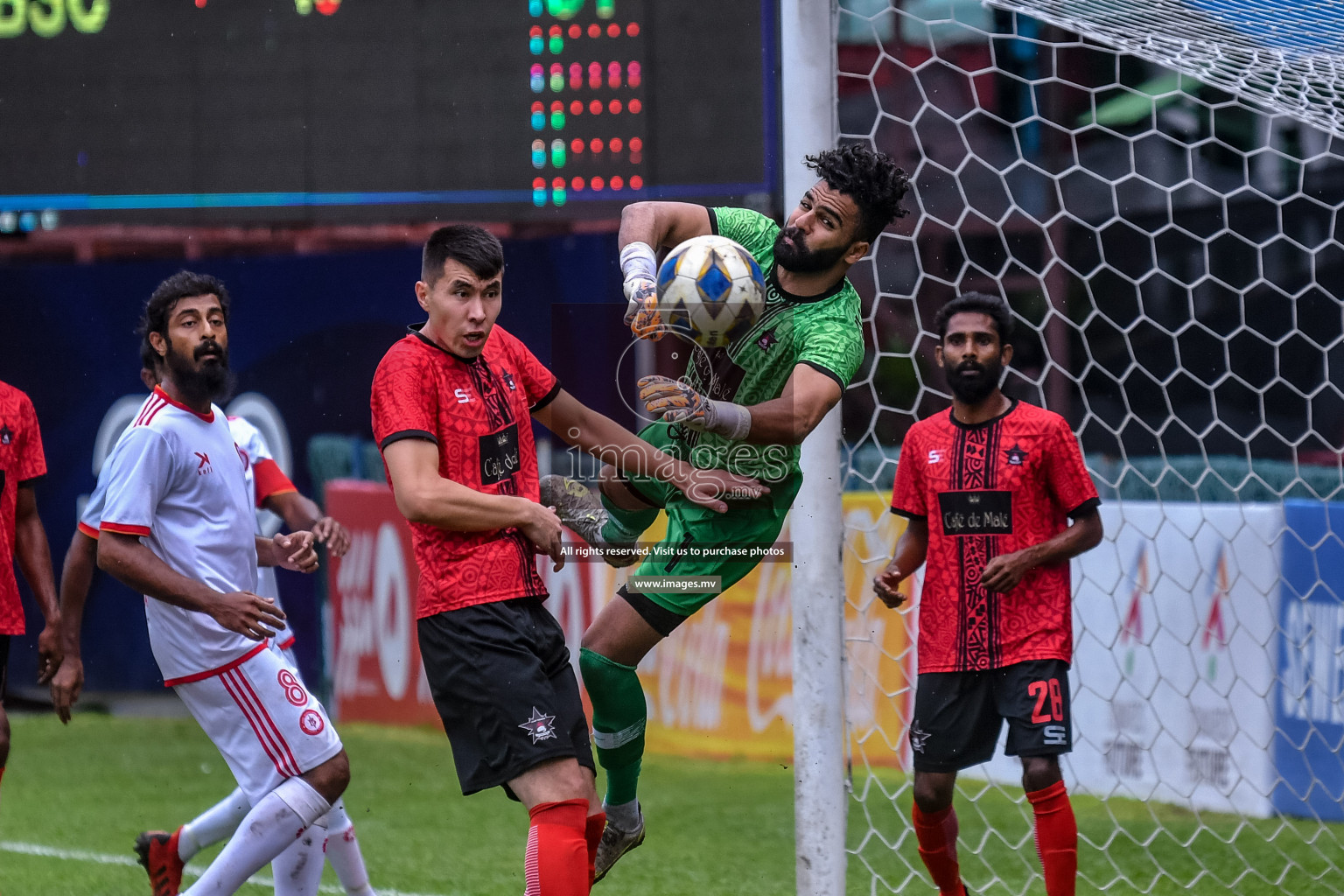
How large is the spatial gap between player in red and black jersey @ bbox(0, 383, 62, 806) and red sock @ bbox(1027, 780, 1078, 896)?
298 cm

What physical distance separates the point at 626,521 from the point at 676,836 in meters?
2.61

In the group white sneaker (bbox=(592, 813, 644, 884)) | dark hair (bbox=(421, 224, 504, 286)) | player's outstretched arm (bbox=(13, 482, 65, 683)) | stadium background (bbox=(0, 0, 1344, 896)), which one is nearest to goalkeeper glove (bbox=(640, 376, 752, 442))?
dark hair (bbox=(421, 224, 504, 286))

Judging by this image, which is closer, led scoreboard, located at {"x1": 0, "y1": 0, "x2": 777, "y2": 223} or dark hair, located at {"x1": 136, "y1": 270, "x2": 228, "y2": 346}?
dark hair, located at {"x1": 136, "y1": 270, "x2": 228, "y2": 346}

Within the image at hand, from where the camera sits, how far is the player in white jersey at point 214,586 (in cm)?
386

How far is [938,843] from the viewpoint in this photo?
4570mm

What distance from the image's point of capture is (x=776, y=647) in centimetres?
741

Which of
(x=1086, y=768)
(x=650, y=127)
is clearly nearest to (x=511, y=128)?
(x=650, y=127)

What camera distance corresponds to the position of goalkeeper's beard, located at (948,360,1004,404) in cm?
470

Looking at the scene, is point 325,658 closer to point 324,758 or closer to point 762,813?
point 762,813

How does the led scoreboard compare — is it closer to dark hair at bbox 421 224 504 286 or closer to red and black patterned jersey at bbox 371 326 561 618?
dark hair at bbox 421 224 504 286

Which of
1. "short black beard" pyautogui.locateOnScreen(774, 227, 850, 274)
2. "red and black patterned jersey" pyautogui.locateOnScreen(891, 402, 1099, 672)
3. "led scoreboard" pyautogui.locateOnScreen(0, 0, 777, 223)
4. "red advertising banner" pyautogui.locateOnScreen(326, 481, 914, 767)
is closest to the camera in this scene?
"short black beard" pyautogui.locateOnScreen(774, 227, 850, 274)

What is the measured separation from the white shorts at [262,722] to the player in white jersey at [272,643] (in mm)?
255

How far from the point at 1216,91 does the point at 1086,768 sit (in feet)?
13.5

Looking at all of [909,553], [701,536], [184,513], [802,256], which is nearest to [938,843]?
[909,553]
